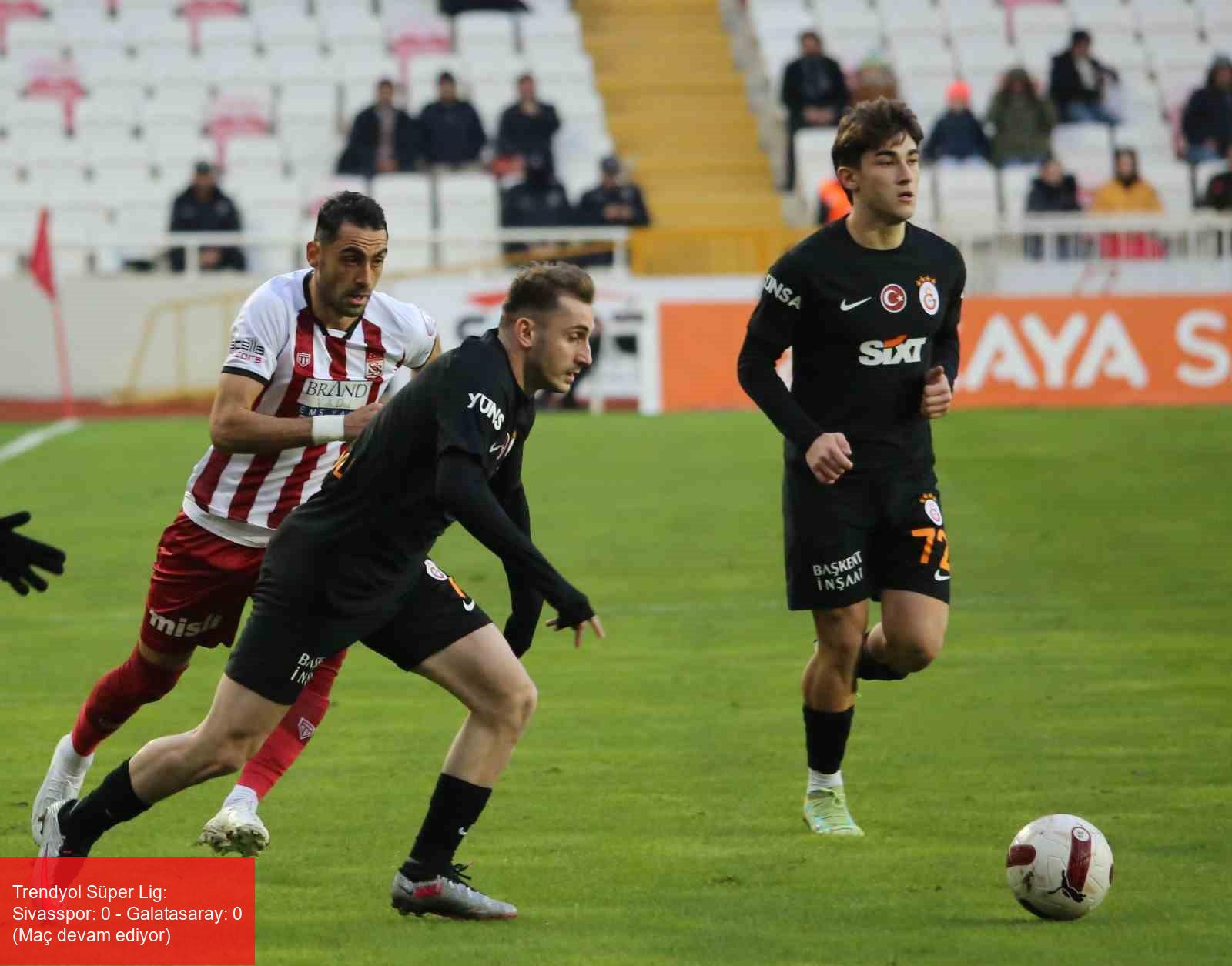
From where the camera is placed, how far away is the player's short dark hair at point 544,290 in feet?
19.0

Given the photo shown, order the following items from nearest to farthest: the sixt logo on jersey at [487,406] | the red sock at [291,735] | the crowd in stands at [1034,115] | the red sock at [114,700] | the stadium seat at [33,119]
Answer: the sixt logo on jersey at [487,406] < the red sock at [291,735] < the red sock at [114,700] < the crowd in stands at [1034,115] < the stadium seat at [33,119]

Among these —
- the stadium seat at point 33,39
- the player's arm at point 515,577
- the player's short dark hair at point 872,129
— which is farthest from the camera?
the stadium seat at point 33,39

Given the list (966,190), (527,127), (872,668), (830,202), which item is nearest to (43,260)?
(527,127)

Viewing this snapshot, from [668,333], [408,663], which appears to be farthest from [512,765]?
[668,333]

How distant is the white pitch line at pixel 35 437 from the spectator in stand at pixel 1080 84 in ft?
40.0

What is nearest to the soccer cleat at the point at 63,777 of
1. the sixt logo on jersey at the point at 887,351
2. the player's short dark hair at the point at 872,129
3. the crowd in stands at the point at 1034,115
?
the sixt logo on jersey at the point at 887,351

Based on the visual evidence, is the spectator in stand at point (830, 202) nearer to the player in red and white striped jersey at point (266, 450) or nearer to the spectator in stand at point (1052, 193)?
the spectator in stand at point (1052, 193)

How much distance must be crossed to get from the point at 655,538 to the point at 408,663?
27.1ft

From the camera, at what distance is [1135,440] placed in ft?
61.3

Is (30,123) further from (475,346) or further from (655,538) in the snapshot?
(475,346)

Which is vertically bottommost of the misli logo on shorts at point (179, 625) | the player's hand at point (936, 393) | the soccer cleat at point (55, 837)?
the soccer cleat at point (55, 837)

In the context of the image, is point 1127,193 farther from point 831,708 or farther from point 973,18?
point 831,708
